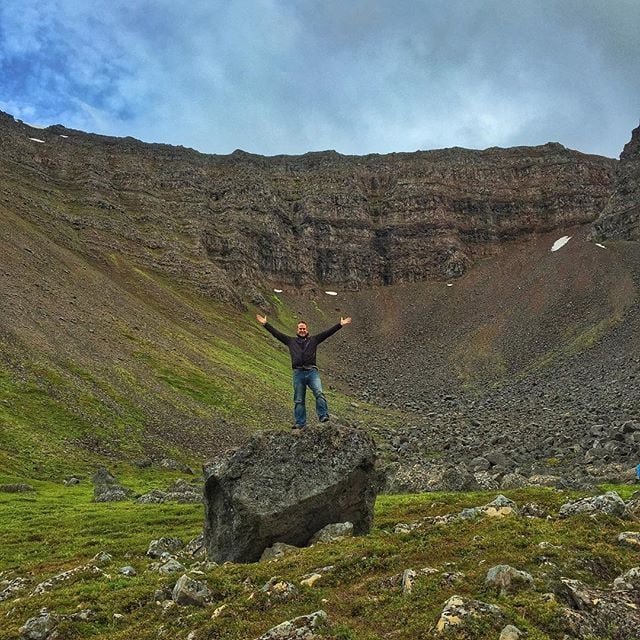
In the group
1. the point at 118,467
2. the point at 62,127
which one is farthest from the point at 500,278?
the point at 62,127

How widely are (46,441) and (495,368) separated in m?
75.2

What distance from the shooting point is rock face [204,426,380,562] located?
1505cm

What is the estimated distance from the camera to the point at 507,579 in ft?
31.3

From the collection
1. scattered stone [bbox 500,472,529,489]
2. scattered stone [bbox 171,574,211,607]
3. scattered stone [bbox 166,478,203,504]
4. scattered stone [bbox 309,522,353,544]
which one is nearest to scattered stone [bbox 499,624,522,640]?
scattered stone [bbox 171,574,211,607]

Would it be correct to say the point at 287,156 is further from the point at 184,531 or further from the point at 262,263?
the point at 184,531

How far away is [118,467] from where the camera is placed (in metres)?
41.4

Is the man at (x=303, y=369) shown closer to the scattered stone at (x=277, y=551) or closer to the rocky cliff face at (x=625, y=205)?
the scattered stone at (x=277, y=551)

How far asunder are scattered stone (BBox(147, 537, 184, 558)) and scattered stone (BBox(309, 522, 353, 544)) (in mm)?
5501

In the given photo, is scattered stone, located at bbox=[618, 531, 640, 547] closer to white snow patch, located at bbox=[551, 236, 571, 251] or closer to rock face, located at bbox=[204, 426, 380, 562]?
rock face, located at bbox=[204, 426, 380, 562]

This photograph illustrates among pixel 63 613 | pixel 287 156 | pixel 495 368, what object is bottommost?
pixel 63 613

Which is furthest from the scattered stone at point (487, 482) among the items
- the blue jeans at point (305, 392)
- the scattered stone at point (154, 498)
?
the scattered stone at point (154, 498)

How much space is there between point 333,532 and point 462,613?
717cm

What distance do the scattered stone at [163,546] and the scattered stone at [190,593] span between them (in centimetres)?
705

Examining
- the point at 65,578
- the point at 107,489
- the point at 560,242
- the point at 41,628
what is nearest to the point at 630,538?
the point at 41,628
